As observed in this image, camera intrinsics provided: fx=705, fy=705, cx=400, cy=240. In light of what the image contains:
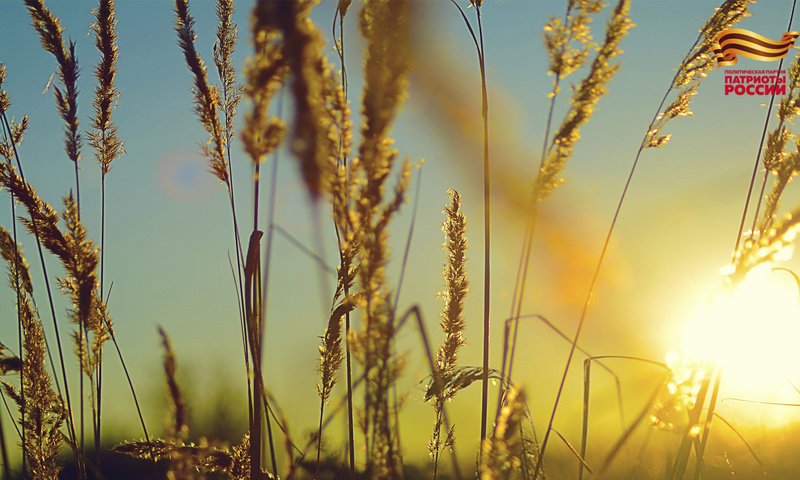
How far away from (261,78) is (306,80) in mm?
117

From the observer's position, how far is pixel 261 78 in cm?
144

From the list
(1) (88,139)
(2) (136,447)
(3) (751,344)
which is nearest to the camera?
(2) (136,447)

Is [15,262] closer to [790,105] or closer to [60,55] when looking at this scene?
[60,55]

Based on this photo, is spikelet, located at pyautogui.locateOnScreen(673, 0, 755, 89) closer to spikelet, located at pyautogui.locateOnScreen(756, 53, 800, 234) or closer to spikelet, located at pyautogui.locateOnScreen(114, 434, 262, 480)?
spikelet, located at pyautogui.locateOnScreen(756, 53, 800, 234)

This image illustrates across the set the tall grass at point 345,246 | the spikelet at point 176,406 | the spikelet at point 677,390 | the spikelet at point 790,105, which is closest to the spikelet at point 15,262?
the tall grass at point 345,246

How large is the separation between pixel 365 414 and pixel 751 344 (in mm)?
1690

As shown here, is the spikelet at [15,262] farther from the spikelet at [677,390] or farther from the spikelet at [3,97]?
the spikelet at [677,390]

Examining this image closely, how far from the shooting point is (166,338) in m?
1.58

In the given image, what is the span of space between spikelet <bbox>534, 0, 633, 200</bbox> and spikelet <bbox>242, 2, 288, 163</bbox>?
77 centimetres

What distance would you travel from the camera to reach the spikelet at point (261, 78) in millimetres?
1438

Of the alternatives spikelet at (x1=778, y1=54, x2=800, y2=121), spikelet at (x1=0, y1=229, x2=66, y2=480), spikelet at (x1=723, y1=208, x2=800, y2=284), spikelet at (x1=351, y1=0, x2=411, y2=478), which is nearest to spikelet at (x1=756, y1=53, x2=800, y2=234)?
spikelet at (x1=778, y1=54, x2=800, y2=121)

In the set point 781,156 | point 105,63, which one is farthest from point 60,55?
point 781,156

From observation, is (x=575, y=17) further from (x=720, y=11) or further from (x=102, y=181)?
(x=102, y=181)

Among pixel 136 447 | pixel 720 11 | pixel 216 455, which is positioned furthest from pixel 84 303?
pixel 720 11
